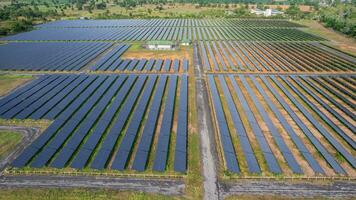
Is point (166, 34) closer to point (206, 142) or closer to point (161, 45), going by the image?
point (161, 45)

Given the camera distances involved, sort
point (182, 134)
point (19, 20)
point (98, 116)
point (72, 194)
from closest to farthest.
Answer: point (72, 194) < point (182, 134) < point (98, 116) < point (19, 20)

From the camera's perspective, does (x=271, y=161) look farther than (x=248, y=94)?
No

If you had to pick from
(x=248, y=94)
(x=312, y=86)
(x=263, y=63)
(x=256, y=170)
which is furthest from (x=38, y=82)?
(x=312, y=86)

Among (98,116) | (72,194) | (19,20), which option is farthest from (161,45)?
(19,20)

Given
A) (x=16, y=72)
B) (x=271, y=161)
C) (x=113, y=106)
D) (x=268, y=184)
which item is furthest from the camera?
(x=16, y=72)

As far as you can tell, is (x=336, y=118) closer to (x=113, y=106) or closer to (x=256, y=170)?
(x=256, y=170)

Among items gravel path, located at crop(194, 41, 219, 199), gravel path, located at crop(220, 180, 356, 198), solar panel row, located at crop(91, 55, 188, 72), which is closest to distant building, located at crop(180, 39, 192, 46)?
solar panel row, located at crop(91, 55, 188, 72)

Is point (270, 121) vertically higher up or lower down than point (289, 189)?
higher up

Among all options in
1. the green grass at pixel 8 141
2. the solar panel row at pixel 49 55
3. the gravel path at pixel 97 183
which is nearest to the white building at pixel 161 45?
the solar panel row at pixel 49 55

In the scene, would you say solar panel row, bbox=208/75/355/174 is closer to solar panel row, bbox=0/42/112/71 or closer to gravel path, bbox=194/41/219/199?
gravel path, bbox=194/41/219/199
